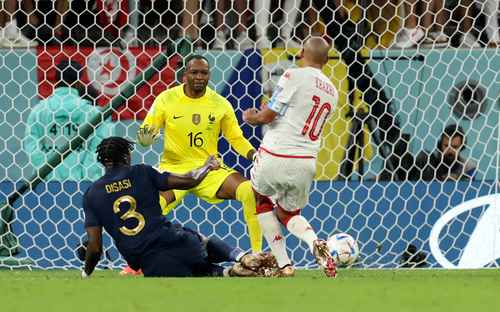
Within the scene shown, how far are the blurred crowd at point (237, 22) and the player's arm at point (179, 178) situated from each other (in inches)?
109

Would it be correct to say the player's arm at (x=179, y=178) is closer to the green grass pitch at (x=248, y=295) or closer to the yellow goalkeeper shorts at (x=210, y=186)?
the green grass pitch at (x=248, y=295)

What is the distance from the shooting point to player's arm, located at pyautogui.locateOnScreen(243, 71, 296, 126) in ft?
26.6

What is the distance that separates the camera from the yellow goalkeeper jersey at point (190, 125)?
9.57 metres

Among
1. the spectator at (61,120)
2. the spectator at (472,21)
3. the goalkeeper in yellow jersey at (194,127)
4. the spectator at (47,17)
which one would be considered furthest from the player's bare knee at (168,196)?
the spectator at (472,21)

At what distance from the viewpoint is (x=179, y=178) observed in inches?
313

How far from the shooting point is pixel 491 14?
1083 cm

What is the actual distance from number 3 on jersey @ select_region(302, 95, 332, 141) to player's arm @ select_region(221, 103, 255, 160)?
1.22 meters

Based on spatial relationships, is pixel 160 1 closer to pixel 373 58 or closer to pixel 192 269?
pixel 373 58

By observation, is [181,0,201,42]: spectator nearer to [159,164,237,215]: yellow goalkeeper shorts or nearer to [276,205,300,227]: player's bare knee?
[159,164,237,215]: yellow goalkeeper shorts

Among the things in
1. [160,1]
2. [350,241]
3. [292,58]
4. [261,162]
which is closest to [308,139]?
[261,162]

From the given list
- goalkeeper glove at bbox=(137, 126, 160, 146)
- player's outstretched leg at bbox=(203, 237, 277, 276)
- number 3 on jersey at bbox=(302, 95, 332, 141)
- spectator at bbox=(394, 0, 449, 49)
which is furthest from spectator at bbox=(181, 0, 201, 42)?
player's outstretched leg at bbox=(203, 237, 277, 276)

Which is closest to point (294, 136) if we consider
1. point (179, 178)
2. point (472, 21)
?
point (179, 178)

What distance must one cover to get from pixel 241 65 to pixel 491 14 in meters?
2.02

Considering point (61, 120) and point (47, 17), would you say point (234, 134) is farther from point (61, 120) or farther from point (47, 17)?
point (47, 17)
